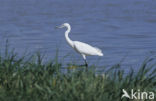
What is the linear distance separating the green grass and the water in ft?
2.64

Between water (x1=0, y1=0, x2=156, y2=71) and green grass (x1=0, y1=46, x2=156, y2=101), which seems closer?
green grass (x1=0, y1=46, x2=156, y2=101)

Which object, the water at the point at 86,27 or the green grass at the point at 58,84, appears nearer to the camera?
the green grass at the point at 58,84

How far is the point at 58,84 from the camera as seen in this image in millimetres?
7316

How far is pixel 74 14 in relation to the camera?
2825 cm

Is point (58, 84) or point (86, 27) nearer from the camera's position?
point (58, 84)

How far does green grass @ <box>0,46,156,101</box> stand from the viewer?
6.70 metres

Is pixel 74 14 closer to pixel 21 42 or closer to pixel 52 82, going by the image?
pixel 21 42

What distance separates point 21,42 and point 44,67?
29.1 ft

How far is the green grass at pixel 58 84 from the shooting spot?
6699 millimetres

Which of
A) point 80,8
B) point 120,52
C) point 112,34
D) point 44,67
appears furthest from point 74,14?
point 44,67

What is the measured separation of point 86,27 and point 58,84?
15.5 metres

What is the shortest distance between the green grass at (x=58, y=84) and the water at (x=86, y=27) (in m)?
0.80

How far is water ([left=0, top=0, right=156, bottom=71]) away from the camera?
50.8 ft

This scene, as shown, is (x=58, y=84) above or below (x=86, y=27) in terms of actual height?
below
